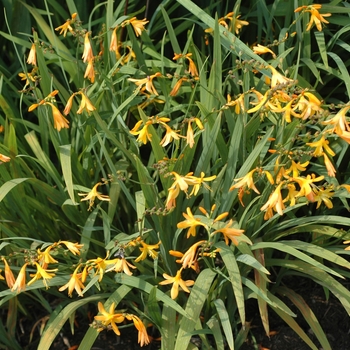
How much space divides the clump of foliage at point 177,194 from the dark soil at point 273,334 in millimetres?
61

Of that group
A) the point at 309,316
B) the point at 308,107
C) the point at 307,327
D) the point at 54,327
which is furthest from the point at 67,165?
the point at 307,327

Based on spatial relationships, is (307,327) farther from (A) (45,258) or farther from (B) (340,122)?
(A) (45,258)

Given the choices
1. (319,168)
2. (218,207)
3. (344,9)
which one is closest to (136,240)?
(218,207)

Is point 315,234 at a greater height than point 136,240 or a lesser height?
lesser

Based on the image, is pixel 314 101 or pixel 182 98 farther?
pixel 182 98

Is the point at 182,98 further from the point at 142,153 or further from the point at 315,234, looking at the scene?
the point at 315,234

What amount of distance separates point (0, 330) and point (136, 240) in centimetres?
71

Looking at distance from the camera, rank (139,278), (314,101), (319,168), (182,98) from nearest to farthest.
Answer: (314,101) < (139,278) < (319,168) < (182,98)

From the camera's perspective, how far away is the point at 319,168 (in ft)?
8.03

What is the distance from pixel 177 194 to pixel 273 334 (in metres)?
0.84

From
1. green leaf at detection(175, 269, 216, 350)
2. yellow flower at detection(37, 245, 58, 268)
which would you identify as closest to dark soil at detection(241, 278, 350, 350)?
green leaf at detection(175, 269, 216, 350)

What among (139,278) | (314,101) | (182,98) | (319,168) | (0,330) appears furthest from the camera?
(182,98)

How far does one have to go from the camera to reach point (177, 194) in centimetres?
187

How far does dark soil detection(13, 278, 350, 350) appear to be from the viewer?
2.37 meters
